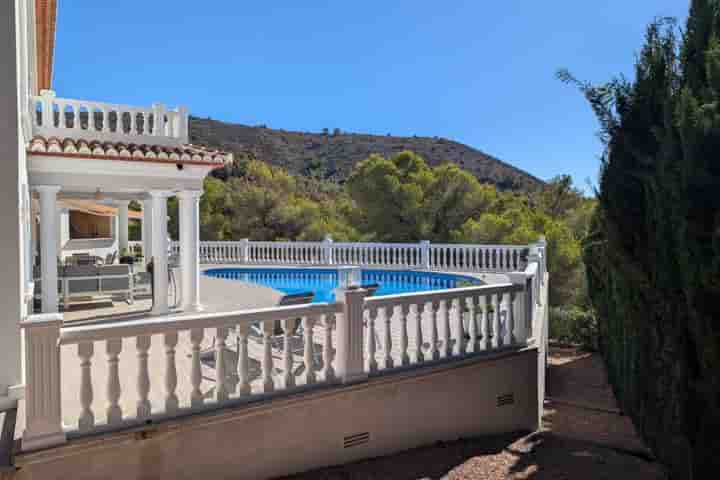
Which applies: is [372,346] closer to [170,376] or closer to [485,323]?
[485,323]

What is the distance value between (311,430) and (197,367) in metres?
1.24

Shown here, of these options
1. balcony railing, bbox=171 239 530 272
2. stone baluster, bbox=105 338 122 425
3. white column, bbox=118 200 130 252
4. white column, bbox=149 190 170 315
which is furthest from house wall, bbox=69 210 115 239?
stone baluster, bbox=105 338 122 425

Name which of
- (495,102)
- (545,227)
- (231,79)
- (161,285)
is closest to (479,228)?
(545,227)

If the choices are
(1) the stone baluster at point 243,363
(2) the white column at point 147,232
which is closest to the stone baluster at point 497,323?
(1) the stone baluster at point 243,363

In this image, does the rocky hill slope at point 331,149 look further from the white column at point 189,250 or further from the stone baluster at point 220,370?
the stone baluster at point 220,370

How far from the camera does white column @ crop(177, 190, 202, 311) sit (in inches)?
360

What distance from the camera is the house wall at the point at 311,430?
11.7 ft

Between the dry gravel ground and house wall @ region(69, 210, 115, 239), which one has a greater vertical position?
house wall @ region(69, 210, 115, 239)

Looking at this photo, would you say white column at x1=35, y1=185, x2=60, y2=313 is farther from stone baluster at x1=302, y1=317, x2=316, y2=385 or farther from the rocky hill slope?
the rocky hill slope

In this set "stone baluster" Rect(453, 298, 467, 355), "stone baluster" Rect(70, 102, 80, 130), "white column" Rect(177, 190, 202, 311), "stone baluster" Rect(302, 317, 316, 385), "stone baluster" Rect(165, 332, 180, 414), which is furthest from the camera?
"white column" Rect(177, 190, 202, 311)

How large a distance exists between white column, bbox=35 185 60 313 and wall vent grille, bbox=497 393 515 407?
7240mm

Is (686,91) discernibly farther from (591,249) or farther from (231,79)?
(231,79)

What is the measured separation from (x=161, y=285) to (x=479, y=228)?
14.1 m

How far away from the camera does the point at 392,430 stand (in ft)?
16.2
